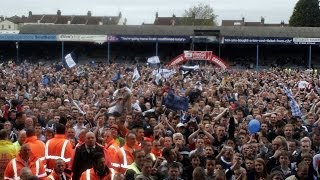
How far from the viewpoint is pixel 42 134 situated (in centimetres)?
991

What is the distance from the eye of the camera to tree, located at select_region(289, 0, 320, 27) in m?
76.9

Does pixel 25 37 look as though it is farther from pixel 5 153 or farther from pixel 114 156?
pixel 114 156

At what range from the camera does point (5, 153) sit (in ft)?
26.6

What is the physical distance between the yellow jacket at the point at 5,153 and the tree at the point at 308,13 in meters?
72.3

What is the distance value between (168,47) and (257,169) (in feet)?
155

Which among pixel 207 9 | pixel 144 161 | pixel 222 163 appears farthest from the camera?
pixel 207 9

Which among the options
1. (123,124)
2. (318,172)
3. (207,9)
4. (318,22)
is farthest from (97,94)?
(207,9)

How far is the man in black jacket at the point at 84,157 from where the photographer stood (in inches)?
320

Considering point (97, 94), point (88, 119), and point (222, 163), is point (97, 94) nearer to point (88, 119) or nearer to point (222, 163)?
point (88, 119)

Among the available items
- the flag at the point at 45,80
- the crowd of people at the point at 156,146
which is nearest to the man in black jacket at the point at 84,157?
the crowd of people at the point at 156,146

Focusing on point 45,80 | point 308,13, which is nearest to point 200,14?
point 308,13

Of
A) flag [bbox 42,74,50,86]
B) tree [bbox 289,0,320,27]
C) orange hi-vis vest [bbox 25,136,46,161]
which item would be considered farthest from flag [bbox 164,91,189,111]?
tree [bbox 289,0,320,27]

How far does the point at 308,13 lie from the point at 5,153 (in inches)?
2870

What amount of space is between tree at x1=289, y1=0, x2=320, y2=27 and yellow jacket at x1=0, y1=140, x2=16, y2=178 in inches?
2845
